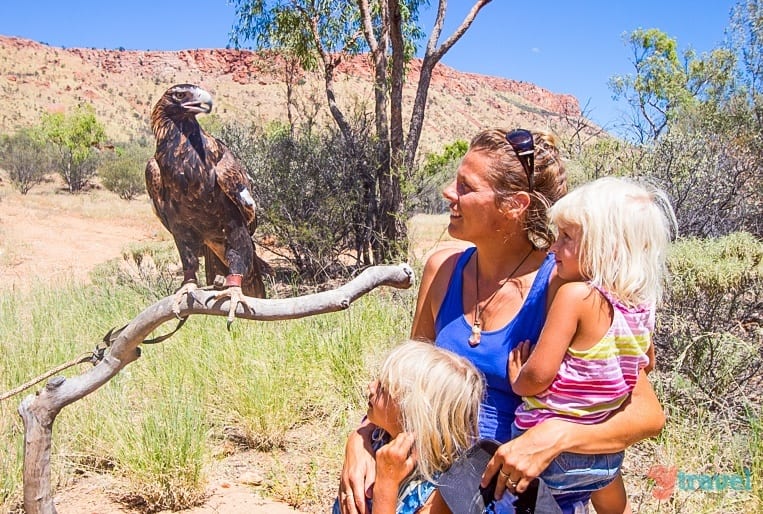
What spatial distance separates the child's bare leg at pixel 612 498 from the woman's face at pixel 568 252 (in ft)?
2.26

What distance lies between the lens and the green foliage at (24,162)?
81.1 ft

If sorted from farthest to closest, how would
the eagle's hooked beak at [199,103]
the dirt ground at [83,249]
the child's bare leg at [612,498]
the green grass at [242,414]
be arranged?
the dirt ground at [83,249] < the green grass at [242,414] < the eagle's hooked beak at [199,103] < the child's bare leg at [612,498]

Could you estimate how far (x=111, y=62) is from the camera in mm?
74562

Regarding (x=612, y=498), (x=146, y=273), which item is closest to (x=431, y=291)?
(x=612, y=498)

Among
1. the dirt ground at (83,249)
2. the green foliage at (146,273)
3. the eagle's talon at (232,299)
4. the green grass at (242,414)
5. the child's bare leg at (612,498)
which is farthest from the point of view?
the green foliage at (146,273)

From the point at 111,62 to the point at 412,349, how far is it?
8271 centimetres

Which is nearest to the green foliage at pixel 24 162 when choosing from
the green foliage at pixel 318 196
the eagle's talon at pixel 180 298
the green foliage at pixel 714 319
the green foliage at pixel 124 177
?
the green foliage at pixel 124 177

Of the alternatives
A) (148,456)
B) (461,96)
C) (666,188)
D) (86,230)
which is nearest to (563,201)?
(148,456)

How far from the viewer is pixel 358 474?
1774 millimetres

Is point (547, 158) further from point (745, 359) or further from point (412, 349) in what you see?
point (745, 359)

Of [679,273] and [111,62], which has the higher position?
[111,62]

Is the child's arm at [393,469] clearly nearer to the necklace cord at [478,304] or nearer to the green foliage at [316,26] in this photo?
the necklace cord at [478,304]

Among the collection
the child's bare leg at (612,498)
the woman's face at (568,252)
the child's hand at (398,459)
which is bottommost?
the child's bare leg at (612,498)

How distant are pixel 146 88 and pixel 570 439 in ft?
235
